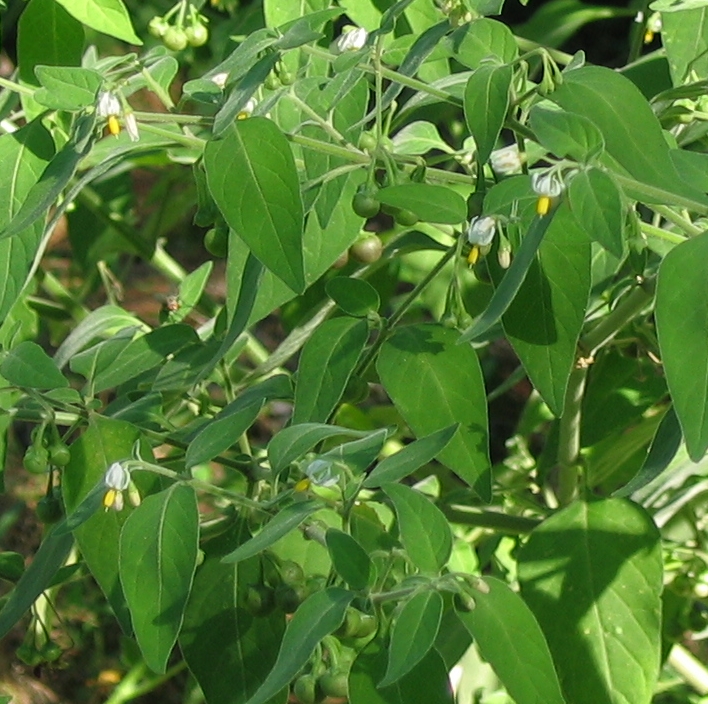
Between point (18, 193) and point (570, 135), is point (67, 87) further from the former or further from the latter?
point (570, 135)

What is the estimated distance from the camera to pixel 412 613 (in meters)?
0.47

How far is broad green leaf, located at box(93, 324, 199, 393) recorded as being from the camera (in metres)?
0.68

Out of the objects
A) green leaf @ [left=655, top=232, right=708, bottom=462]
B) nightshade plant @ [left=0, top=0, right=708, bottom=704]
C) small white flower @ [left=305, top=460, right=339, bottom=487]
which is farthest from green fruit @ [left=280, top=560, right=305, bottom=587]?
green leaf @ [left=655, top=232, right=708, bottom=462]

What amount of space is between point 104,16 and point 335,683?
18.0 inches

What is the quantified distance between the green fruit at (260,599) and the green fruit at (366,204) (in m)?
0.20

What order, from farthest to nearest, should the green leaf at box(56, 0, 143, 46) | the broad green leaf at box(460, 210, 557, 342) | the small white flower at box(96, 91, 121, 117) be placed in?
1. the green leaf at box(56, 0, 143, 46)
2. the small white flower at box(96, 91, 121, 117)
3. the broad green leaf at box(460, 210, 557, 342)

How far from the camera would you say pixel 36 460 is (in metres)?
0.61

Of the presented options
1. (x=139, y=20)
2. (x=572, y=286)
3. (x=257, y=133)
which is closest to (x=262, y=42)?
(x=257, y=133)

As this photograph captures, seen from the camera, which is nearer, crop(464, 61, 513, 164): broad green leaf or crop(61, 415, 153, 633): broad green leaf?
crop(464, 61, 513, 164): broad green leaf

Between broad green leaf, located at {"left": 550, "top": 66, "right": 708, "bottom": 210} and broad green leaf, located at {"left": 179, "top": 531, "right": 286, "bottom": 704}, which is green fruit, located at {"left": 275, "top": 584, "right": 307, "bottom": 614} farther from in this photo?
broad green leaf, located at {"left": 550, "top": 66, "right": 708, "bottom": 210}

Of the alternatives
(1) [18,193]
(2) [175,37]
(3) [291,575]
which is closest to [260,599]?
(3) [291,575]

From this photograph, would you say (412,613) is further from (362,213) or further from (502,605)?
(362,213)

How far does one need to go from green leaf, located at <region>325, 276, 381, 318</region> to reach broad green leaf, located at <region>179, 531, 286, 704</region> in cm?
14

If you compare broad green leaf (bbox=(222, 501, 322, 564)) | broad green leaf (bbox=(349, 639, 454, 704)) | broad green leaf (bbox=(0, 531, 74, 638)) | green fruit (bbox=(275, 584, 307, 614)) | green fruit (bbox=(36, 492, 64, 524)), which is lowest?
broad green leaf (bbox=(0, 531, 74, 638))
